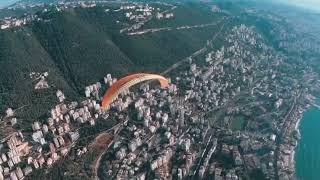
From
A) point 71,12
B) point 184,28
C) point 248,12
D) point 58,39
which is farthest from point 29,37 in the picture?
point 248,12

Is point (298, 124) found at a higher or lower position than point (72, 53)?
lower

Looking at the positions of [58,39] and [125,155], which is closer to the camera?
[125,155]

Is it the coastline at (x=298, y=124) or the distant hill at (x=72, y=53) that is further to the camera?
the distant hill at (x=72, y=53)

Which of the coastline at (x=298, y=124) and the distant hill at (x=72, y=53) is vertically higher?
the distant hill at (x=72, y=53)

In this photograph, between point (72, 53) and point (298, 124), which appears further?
point (72, 53)

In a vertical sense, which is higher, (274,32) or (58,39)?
(58,39)

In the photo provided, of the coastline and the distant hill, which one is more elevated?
the distant hill

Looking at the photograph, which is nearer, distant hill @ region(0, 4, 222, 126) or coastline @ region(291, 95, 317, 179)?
coastline @ region(291, 95, 317, 179)

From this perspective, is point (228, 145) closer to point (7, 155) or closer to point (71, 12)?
point (7, 155)

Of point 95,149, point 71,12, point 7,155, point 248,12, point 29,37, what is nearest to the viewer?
point 7,155

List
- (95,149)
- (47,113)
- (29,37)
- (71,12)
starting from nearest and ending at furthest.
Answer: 1. (95,149)
2. (47,113)
3. (29,37)
4. (71,12)
